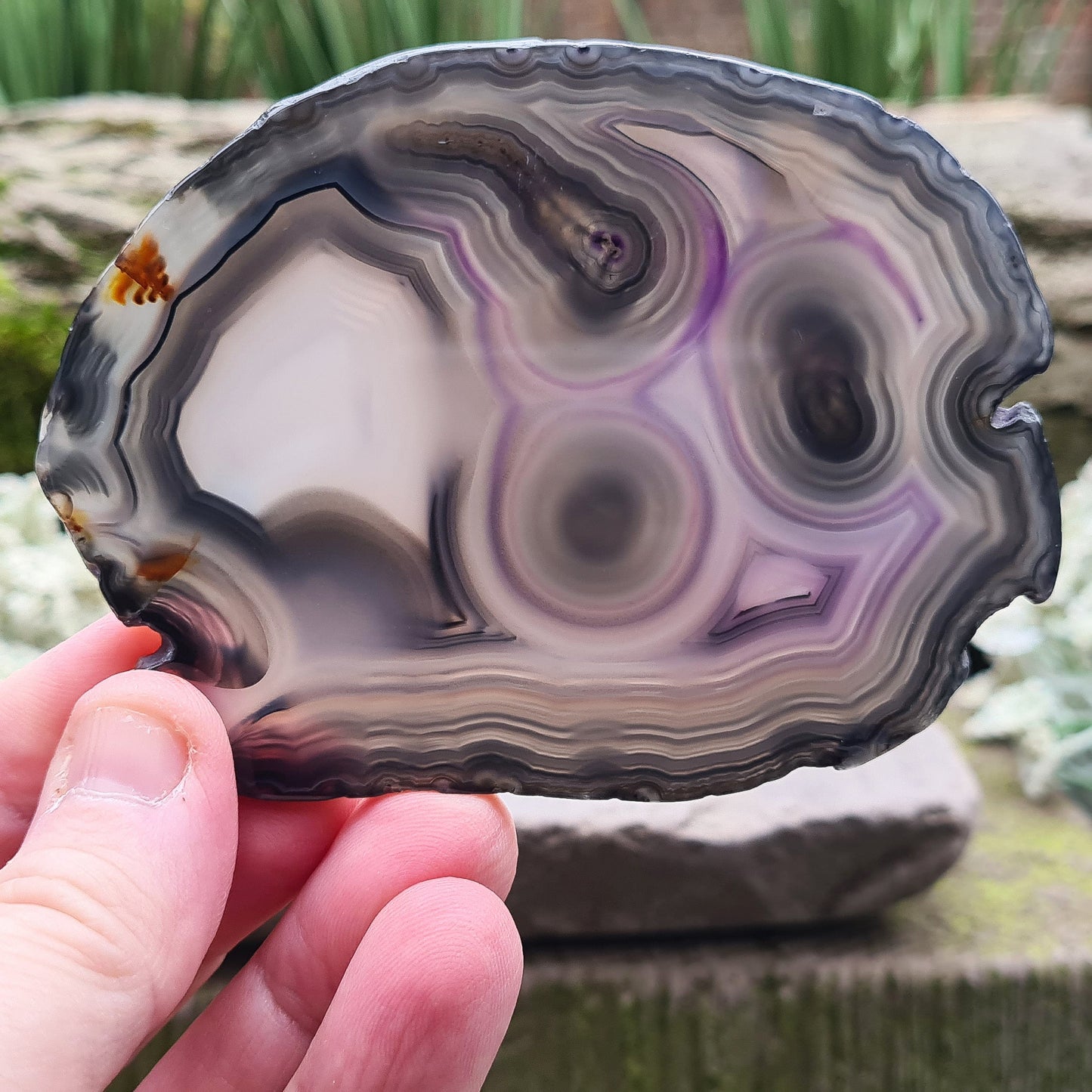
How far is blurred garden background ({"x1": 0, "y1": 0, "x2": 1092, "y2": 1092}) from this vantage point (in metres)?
0.78

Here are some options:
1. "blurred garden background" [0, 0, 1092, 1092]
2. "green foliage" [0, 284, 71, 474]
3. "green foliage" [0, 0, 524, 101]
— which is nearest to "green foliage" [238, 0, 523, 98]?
"green foliage" [0, 0, 524, 101]

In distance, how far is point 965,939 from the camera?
80cm

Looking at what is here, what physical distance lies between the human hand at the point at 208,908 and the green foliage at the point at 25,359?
75cm

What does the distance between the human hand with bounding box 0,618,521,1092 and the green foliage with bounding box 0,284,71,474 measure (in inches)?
→ 29.5

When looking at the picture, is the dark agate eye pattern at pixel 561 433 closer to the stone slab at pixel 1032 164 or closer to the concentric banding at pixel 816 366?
the concentric banding at pixel 816 366

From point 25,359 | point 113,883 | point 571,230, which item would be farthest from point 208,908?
point 25,359

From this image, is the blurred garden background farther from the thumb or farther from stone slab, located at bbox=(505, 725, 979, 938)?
the thumb

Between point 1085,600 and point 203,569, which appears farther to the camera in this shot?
point 1085,600

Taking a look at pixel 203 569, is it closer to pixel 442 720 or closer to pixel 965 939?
pixel 442 720

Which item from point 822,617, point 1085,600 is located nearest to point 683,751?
point 822,617

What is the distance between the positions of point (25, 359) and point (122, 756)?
3.11 feet

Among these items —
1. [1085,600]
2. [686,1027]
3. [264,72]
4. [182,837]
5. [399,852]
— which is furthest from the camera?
[264,72]

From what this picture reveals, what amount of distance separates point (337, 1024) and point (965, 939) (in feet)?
1.91

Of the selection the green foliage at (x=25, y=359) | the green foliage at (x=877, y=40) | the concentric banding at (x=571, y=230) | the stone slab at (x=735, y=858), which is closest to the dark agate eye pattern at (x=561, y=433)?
the concentric banding at (x=571, y=230)
